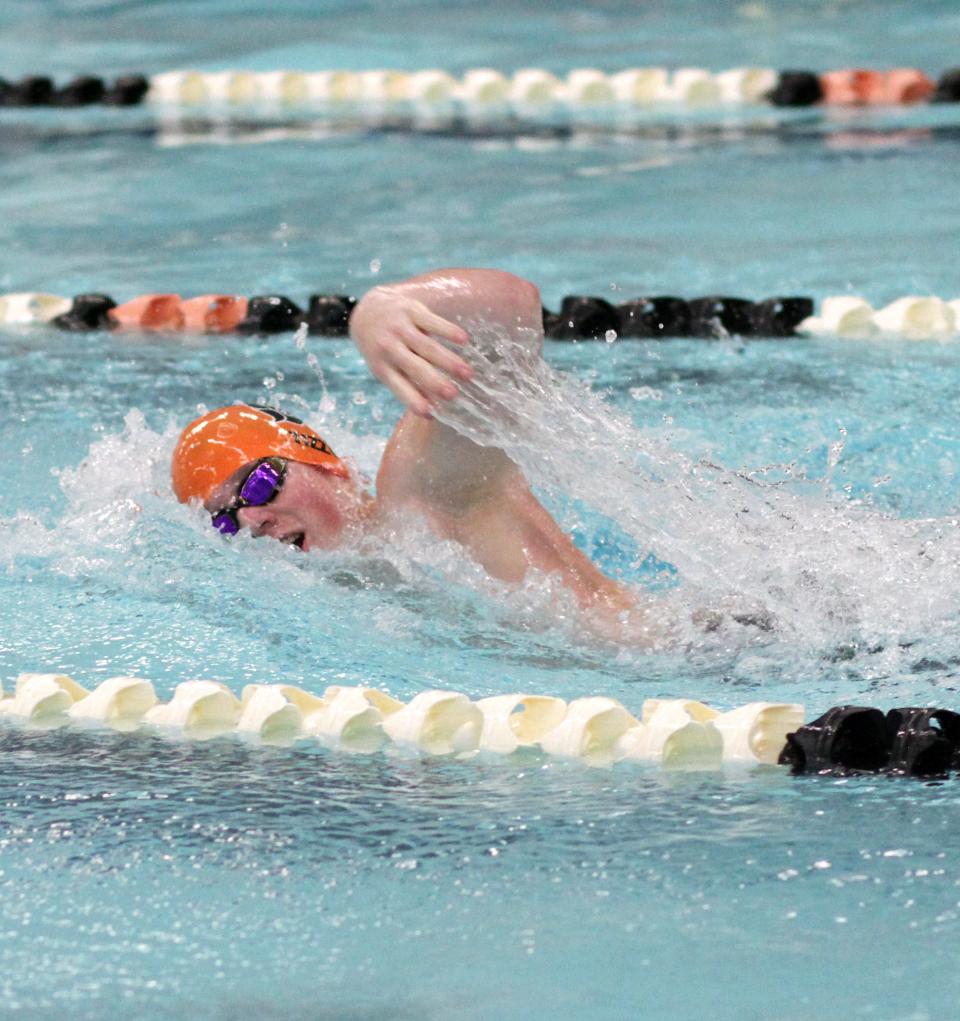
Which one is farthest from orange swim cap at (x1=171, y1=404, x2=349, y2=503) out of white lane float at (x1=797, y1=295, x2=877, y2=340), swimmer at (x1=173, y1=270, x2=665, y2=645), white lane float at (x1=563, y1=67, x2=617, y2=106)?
white lane float at (x1=563, y1=67, x2=617, y2=106)

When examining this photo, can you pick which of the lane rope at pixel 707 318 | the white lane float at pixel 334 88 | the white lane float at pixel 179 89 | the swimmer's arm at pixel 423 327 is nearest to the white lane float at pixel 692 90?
the white lane float at pixel 334 88

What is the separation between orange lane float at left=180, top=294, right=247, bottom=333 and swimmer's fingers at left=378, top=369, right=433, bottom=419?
2.81 metres

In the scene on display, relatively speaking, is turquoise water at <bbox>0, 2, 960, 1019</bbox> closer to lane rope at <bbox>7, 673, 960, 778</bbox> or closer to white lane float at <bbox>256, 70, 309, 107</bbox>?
lane rope at <bbox>7, 673, 960, 778</bbox>

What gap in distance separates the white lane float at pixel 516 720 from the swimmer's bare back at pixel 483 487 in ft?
1.54

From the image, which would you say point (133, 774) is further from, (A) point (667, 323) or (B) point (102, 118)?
(B) point (102, 118)

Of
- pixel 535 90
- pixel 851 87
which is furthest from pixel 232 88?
pixel 851 87

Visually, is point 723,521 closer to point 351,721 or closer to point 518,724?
point 518,724

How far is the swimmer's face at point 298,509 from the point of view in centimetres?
326

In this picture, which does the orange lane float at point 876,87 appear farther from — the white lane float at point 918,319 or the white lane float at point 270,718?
the white lane float at point 270,718

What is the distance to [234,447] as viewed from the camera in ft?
11.0

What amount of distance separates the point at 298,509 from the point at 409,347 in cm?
67

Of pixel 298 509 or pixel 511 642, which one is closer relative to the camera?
pixel 511 642

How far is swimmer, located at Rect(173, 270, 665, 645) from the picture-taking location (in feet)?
9.56

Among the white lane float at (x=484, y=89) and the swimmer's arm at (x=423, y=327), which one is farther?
the white lane float at (x=484, y=89)
